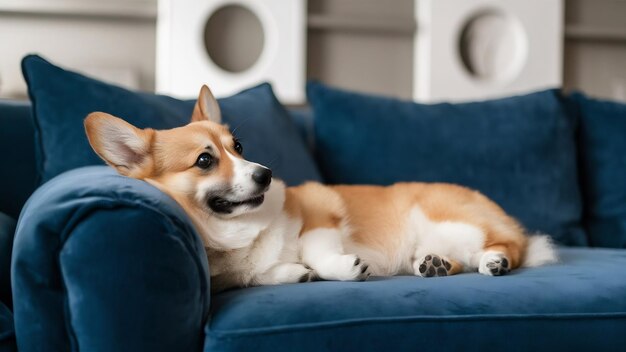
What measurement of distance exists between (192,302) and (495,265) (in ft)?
2.48

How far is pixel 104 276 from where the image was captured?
1130mm

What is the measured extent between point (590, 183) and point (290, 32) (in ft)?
6.54

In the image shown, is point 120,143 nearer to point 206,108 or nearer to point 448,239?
point 206,108

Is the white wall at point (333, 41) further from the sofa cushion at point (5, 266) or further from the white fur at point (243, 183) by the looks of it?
the white fur at point (243, 183)

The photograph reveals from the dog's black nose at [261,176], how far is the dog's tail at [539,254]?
0.78 m

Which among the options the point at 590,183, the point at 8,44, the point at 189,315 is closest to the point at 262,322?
the point at 189,315

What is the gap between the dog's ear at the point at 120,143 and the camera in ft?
4.66

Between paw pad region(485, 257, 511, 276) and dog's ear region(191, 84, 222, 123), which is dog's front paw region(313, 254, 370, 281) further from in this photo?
dog's ear region(191, 84, 222, 123)

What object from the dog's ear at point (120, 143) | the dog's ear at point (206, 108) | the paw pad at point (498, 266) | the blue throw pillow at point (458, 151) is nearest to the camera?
the dog's ear at point (120, 143)

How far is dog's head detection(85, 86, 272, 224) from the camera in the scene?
1.46 m

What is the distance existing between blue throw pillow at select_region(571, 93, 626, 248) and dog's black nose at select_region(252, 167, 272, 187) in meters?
1.45

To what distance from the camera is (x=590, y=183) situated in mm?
2416

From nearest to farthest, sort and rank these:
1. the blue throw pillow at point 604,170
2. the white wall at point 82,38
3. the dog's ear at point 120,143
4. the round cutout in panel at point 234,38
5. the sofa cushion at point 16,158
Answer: the dog's ear at point 120,143, the sofa cushion at point 16,158, the blue throw pillow at point 604,170, the white wall at point 82,38, the round cutout in panel at point 234,38

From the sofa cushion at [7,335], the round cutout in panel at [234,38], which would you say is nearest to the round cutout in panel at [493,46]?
the round cutout in panel at [234,38]
